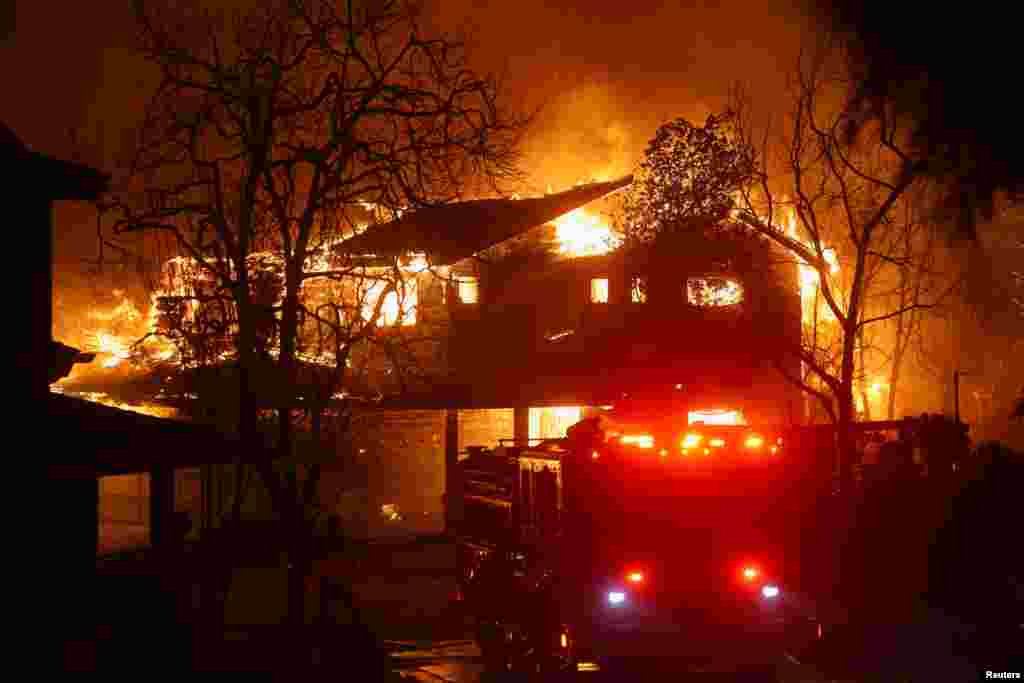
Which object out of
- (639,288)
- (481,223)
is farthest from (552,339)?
(639,288)

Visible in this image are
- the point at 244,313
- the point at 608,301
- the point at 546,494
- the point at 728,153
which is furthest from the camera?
the point at 608,301

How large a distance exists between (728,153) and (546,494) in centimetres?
1225

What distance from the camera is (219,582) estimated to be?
48.1 feet

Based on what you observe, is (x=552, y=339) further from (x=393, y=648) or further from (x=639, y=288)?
(x=393, y=648)

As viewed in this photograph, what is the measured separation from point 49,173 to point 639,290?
1705cm

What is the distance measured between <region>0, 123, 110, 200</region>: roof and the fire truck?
6613mm

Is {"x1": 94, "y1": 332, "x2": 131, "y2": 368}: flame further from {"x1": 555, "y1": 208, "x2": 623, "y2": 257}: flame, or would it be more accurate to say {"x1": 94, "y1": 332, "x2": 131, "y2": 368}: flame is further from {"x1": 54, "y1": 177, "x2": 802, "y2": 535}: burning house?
{"x1": 555, "y1": 208, "x2": 623, "y2": 257}: flame

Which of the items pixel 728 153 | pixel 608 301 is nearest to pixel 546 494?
pixel 728 153

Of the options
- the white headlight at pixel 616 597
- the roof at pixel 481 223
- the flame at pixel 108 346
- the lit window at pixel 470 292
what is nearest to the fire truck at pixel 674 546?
the white headlight at pixel 616 597

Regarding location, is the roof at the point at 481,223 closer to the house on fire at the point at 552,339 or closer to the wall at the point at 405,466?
the house on fire at the point at 552,339

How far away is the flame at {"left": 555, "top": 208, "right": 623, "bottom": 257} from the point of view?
33844 mm

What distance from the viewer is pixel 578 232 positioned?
34.4 m

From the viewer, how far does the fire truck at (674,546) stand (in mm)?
11672

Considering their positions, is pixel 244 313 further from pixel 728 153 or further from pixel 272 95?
pixel 728 153
